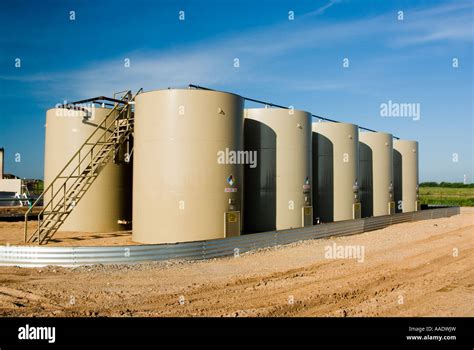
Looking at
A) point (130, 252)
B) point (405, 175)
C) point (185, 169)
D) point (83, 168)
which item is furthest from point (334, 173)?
point (130, 252)

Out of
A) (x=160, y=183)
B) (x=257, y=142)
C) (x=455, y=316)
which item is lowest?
(x=455, y=316)

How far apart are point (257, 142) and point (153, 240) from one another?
6.46m

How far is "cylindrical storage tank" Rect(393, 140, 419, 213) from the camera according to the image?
30161mm

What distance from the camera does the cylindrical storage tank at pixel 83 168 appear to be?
17.6 meters

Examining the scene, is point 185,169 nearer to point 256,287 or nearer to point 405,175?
point 256,287

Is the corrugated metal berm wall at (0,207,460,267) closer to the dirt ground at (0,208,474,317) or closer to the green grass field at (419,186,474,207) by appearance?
the dirt ground at (0,208,474,317)

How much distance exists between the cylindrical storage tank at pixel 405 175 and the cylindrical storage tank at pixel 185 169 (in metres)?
20.0

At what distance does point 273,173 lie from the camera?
57.4 feet

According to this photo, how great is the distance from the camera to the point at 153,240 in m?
13.8

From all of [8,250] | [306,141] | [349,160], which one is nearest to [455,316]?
[8,250]

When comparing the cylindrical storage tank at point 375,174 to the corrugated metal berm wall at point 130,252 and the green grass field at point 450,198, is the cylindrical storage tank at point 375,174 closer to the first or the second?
the corrugated metal berm wall at point 130,252
